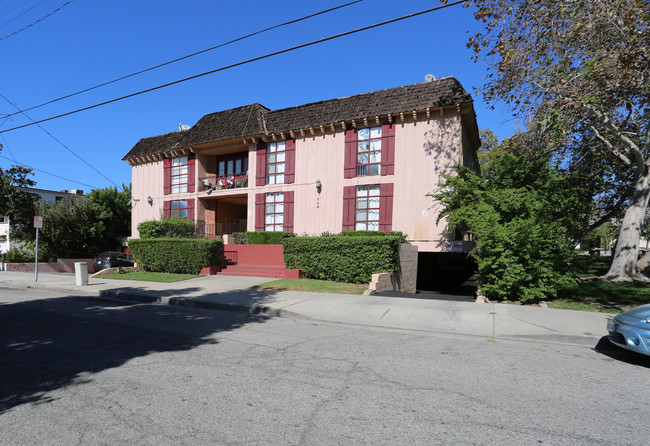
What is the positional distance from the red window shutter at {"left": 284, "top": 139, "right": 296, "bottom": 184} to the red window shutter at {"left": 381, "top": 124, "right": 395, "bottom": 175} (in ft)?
16.1

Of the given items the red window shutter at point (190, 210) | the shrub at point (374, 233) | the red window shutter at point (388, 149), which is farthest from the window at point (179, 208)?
the red window shutter at point (388, 149)

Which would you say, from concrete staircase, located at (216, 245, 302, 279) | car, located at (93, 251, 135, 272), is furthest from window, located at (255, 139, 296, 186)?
car, located at (93, 251, 135, 272)

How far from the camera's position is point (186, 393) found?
3910 millimetres

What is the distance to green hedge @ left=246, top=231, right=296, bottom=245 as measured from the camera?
1836 centimetres

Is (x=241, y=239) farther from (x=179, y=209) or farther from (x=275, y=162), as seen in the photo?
(x=179, y=209)

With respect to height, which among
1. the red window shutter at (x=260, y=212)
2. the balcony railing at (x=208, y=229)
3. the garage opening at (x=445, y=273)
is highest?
the red window shutter at (x=260, y=212)

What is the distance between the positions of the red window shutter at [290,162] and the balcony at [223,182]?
141 inches

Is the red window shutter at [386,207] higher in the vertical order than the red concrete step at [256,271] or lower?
higher

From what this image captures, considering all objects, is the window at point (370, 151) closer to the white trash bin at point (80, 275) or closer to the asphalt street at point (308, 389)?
the asphalt street at point (308, 389)

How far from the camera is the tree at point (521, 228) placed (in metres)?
9.47

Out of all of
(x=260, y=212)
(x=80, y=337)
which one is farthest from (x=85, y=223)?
(x=80, y=337)

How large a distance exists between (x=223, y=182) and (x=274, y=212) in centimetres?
483

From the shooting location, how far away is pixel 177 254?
1661 centimetres

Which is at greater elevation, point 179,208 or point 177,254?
point 179,208
